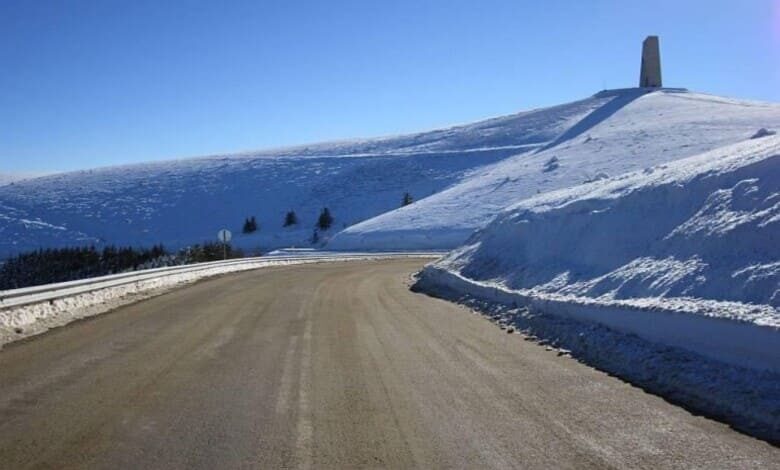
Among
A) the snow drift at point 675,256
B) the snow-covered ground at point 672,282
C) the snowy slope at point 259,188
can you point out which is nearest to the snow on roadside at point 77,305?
the snow-covered ground at point 672,282

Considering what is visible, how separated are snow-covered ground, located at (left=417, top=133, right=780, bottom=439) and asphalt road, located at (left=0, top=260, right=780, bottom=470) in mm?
592

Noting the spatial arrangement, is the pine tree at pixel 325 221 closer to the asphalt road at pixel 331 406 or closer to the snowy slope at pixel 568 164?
the snowy slope at pixel 568 164

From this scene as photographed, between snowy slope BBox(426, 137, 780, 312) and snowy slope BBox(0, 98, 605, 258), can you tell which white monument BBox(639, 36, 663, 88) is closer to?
snowy slope BBox(0, 98, 605, 258)

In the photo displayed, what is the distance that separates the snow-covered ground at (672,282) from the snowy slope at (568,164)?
1678 inches

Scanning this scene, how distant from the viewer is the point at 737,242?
9.97 m

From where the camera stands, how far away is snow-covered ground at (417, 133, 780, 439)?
293 inches

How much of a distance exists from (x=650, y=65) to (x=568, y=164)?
39.7m

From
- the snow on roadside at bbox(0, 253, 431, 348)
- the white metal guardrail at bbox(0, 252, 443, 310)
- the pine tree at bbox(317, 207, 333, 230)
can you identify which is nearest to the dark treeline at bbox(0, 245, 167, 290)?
the white metal guardrail at bbox(0, 252, 443, 310)

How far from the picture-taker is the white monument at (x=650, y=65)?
3612 inches

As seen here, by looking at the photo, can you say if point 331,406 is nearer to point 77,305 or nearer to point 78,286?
point 77,305

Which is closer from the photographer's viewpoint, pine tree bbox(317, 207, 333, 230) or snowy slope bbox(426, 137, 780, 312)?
snowy slope bbox(426, 137, 780, 312)

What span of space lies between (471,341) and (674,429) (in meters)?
5.11

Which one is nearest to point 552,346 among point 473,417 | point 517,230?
point 473,417

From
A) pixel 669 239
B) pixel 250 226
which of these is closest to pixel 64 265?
pixel 669 239
